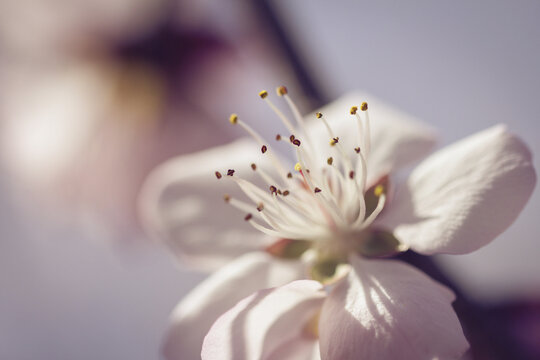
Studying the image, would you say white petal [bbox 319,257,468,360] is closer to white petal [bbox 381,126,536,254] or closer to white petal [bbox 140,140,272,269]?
white petal [bbox 381,126,536,254]

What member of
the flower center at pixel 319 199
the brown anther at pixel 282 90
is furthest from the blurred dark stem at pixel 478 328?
the brown anther at pixel 282 90

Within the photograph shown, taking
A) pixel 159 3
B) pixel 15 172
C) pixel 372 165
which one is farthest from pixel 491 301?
pixel 15 172

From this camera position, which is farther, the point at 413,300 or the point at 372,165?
the point at 372,165

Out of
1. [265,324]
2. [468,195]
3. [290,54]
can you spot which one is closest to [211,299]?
[265,324]

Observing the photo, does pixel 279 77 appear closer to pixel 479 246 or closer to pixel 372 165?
pixel 372 165

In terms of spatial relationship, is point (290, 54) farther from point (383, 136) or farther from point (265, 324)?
point (265, 324)

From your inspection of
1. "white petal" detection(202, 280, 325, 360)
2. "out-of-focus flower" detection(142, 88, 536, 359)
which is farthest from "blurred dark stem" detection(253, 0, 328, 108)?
"white petal" detection(202, 280, 325, 360)
